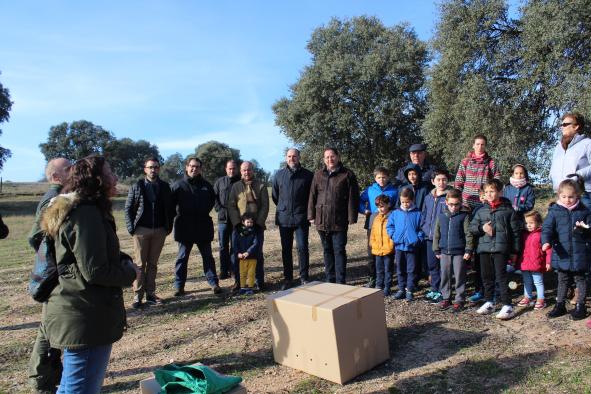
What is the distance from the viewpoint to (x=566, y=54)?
14516mm

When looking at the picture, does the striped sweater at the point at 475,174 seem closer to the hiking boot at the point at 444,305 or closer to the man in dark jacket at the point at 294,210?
the hiking boot at the point at 444,305

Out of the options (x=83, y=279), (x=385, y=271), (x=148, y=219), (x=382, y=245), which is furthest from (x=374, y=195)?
(x=83, y=279)

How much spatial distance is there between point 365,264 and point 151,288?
3.95 meters

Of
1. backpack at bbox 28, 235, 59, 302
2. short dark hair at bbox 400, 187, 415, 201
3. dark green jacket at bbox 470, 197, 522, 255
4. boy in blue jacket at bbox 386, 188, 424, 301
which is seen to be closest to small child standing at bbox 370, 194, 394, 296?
boy in blue jacket at bbox 386, 188, 424, 301

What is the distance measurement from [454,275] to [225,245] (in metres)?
3.93

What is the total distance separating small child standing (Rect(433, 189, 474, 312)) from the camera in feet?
19.1

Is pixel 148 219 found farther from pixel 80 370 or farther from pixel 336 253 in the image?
pixel 80 370

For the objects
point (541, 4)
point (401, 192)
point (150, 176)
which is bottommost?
point (401, 192)

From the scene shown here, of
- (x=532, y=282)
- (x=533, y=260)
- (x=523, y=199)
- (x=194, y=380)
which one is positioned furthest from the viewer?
(x=523, y=199)

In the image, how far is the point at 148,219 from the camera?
6.57 m

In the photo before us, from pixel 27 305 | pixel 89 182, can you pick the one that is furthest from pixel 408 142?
pixel 89 182

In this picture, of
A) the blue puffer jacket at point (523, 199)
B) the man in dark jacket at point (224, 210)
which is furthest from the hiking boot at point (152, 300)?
the blue puffer jacket at point (523, 199)

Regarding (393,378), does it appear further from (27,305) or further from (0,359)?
(27,305)

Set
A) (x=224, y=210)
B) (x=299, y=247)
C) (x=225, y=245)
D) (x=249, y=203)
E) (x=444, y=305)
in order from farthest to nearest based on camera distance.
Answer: (x=225, y=245)
(x=224, y=210)
(x=249, y=203)
(x=299, y=247)
(x=444, y=305)
